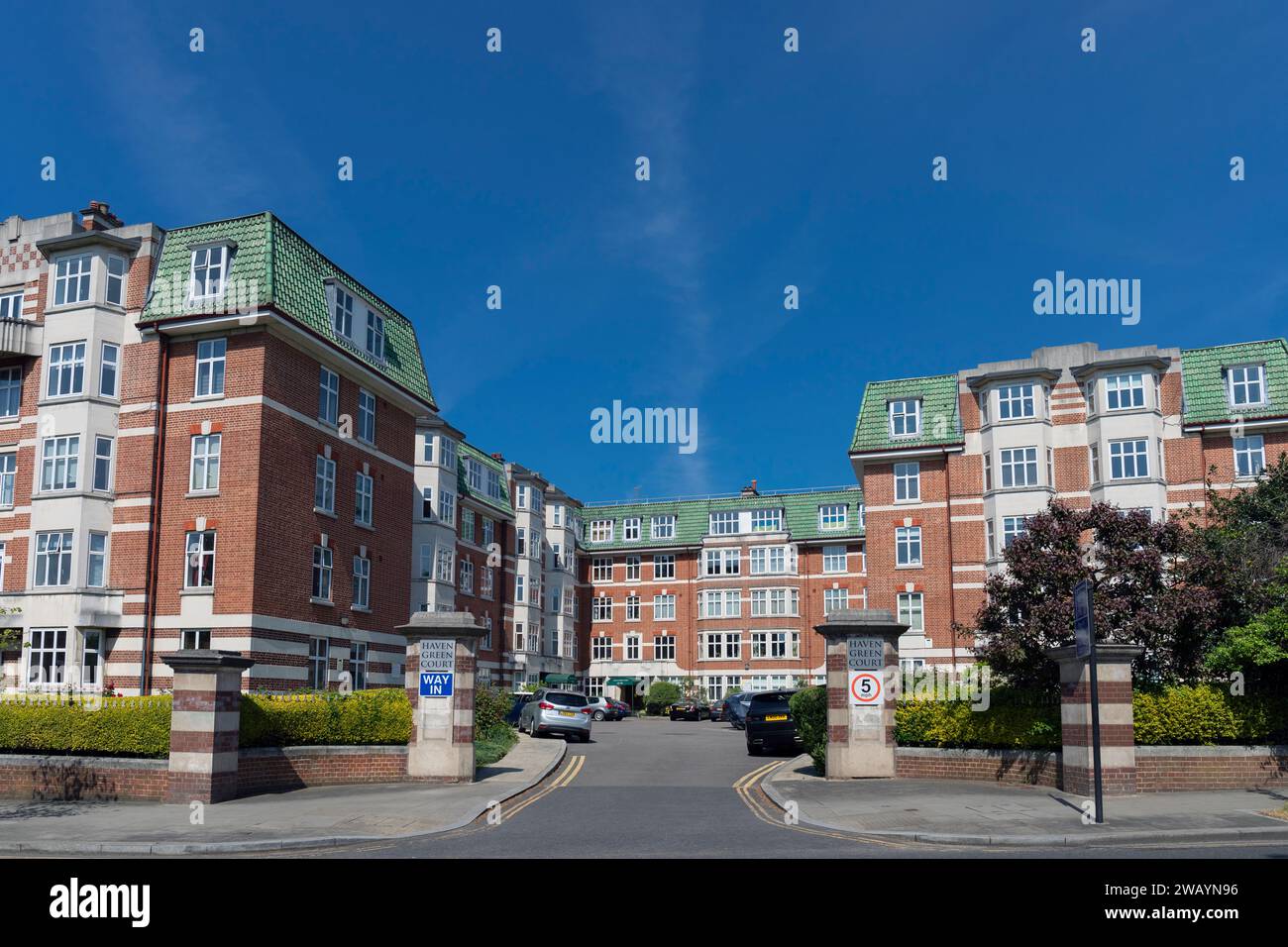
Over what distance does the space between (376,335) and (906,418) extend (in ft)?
76.6

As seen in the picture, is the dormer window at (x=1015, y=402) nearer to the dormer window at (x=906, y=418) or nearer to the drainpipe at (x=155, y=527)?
the dormer window at (x=906, y=418)

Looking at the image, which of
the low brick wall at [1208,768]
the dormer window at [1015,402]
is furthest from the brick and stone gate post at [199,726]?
the dormer window at [1015,402]

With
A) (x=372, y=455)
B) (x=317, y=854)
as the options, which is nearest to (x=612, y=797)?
(x=317, y=854)

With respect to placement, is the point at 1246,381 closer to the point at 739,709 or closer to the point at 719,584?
the point at 739,709

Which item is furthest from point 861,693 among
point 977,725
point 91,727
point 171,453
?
point 171,453

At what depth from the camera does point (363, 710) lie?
2070 centimetres

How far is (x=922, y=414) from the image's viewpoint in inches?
1842

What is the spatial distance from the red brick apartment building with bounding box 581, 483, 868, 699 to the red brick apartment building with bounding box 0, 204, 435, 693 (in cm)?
3895

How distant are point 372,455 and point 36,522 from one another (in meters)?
9.78

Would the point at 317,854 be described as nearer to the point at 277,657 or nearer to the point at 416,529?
the point at 277,657

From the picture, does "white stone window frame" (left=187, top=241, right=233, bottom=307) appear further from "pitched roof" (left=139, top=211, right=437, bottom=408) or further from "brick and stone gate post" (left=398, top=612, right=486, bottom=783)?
"brick and stone gate post" (left=398, top=612, right=486, bottom=783)

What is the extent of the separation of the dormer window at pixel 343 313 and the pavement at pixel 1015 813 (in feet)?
67.3

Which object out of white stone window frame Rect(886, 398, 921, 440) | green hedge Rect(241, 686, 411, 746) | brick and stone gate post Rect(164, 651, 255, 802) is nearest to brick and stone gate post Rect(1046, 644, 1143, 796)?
green hedge Rect(241, 686, 411, 746)

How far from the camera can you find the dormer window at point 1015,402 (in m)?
43.9
